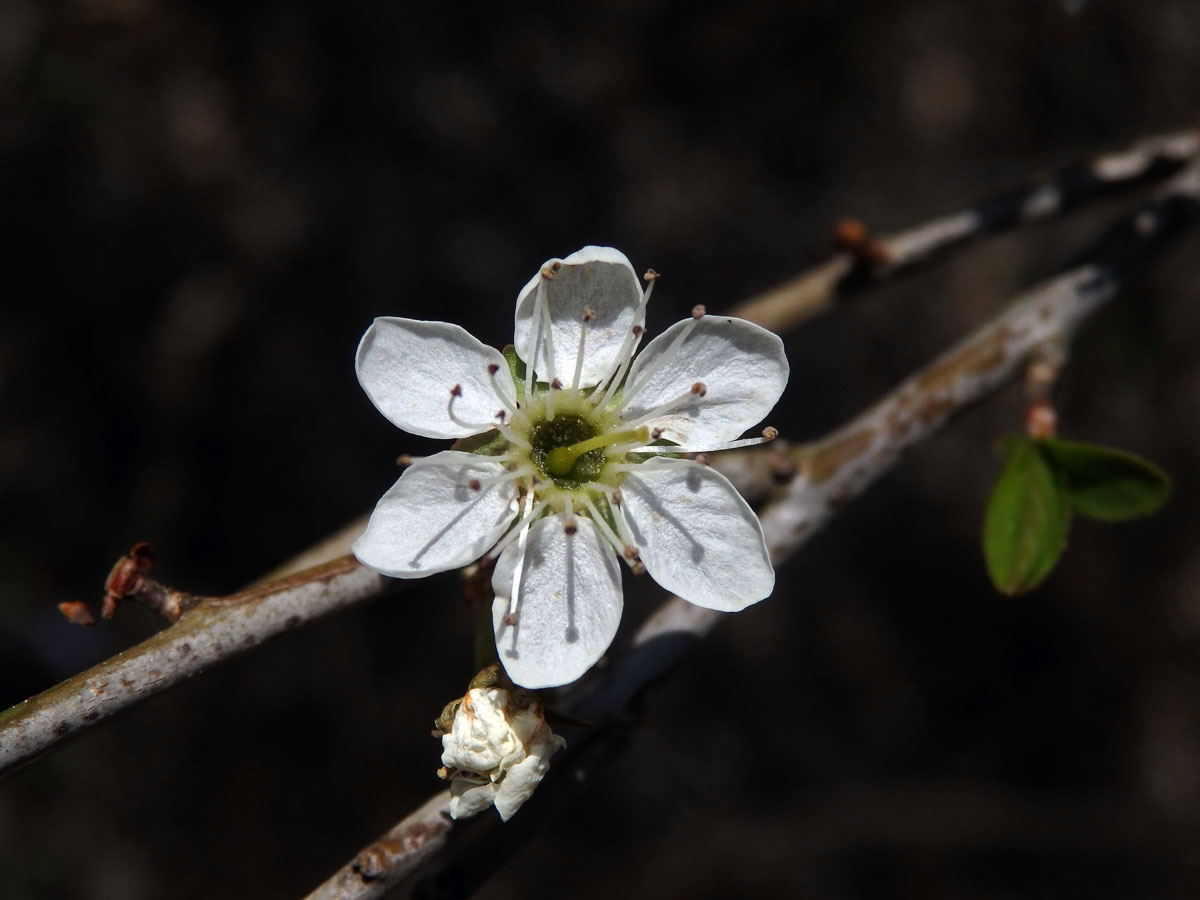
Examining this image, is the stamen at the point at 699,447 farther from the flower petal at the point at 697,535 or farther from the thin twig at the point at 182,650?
the thin twig at the point at 182,650

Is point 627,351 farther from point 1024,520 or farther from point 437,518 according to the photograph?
point 1024,520

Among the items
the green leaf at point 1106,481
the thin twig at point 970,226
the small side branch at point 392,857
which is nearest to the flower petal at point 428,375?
the small side branch at point 392,857

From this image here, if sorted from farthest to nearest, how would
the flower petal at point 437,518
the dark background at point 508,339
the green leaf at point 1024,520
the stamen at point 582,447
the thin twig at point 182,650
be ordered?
the dark background at point 508,339 → the green leaf at point 1024,520 → the stamen at point 582,447 → the flower petal at point 437,518 → the thin twig at point 182,650

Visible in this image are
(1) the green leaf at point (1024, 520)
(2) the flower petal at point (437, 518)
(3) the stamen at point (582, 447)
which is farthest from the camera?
(1) the green leaf at point (1024, 520)

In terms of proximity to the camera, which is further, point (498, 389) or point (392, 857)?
point (498, 389)

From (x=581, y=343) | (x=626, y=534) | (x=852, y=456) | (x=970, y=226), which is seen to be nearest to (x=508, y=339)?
(x=970, y=226)

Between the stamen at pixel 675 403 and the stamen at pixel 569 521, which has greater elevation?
the stamen at pixel 675 403

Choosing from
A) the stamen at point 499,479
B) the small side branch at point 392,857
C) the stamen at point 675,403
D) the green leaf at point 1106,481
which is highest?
the stamen at point 499,479

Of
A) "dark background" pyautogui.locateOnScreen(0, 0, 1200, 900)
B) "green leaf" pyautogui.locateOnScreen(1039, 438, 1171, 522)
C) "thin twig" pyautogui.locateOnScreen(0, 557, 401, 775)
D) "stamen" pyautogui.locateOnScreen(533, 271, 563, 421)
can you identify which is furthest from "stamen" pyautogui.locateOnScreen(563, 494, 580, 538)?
"dark background" pyautogui.locateOnScreen(0, 0, 1200, 900)
